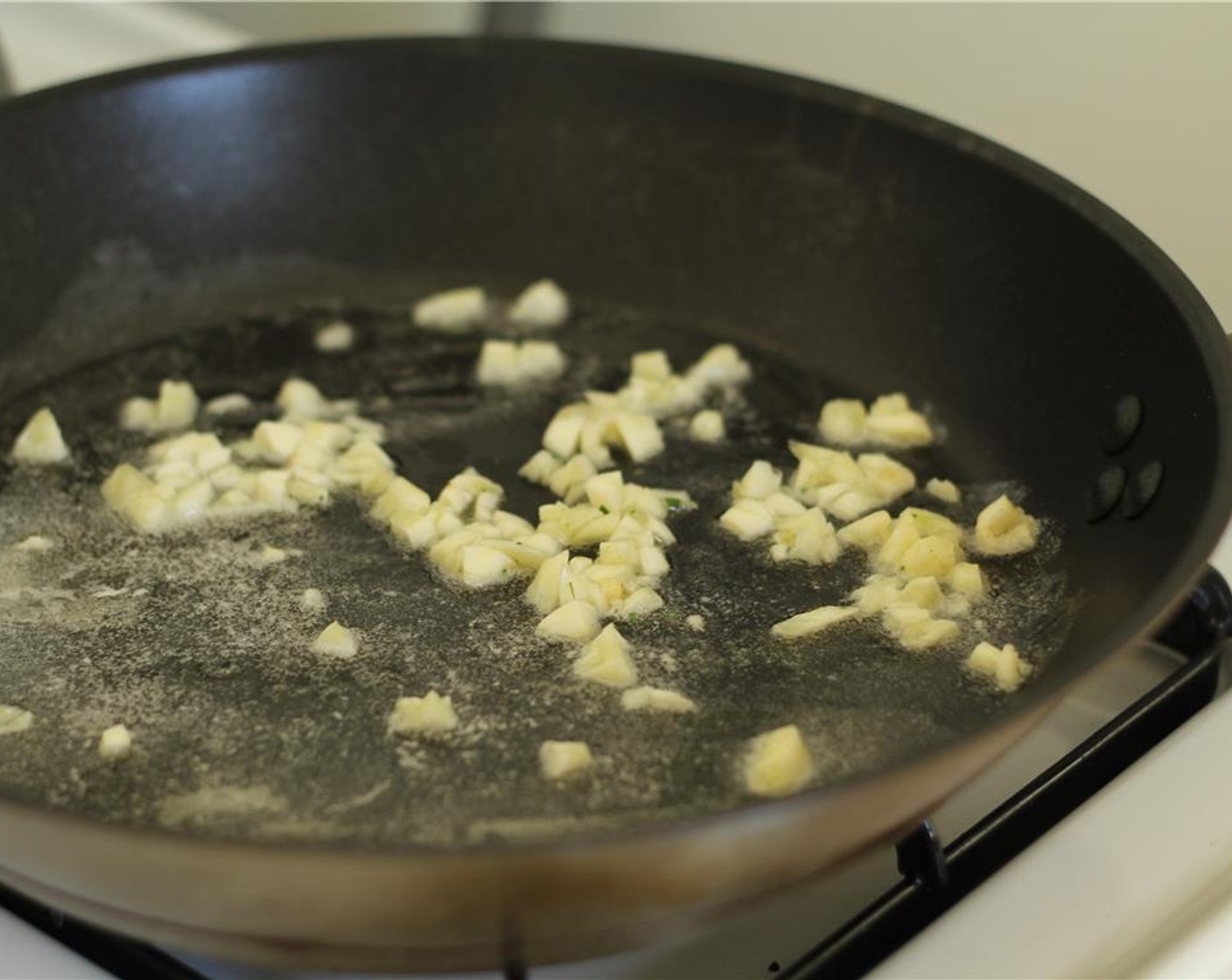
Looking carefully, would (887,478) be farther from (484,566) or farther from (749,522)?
(484,566)

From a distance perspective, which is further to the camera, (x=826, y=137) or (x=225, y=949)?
(x=826, y=137)

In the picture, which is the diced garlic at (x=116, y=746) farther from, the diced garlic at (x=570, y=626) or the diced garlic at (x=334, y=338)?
the diced garlic at (x=334, y=338)

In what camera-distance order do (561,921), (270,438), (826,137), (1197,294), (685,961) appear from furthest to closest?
(826,137)
(270,438)
(1197,294)
(685,961)
(561,921)

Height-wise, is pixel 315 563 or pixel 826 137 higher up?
pixel 826 137

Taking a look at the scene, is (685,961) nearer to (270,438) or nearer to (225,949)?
(225,949)

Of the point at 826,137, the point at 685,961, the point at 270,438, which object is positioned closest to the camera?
the point at 685,961

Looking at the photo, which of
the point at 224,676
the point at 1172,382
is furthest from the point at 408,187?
the point at 1172,382

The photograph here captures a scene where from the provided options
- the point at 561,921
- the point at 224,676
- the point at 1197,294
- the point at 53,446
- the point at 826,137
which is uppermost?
the point at 826,137
